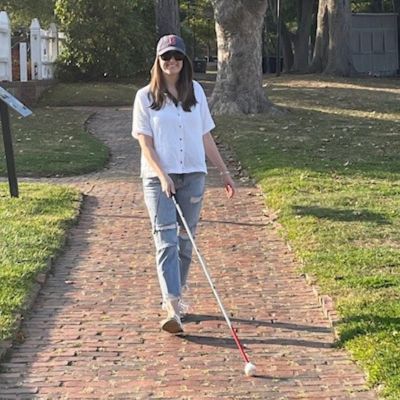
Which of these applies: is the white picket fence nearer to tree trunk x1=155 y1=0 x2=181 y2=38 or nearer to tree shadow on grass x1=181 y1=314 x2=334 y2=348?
tree trunk x1=155 y1=0 x2=181 y2=38

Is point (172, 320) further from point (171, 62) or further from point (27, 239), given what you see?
point (27, 239)

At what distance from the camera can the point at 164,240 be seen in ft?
18.6

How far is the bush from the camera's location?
26.5m

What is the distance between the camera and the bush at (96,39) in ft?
86.9

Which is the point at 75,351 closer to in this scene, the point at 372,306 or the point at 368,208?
the point at 372,306

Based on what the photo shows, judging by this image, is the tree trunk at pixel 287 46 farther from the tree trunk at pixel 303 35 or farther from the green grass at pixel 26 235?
the green grass at pixel 26 235

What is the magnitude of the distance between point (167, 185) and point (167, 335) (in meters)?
0.93

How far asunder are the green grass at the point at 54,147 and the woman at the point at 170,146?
6.48 metres

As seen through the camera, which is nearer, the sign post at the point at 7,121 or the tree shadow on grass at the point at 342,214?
the tree shadow on grass at the point at 342,214

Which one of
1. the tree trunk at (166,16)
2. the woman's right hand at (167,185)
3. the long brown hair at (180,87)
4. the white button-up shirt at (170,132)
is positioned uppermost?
the tree trunk at (166,16)

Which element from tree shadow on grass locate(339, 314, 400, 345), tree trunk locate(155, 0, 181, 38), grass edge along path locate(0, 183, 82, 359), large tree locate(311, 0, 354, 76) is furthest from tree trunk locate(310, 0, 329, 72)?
tree shadow on grass locate(339, 314, 400, 345)

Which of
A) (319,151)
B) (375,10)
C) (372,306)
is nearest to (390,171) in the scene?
(319,151)

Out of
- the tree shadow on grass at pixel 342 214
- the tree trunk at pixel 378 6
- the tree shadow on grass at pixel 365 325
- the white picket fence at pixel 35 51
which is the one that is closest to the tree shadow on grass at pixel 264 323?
the tree shadow on grass at pixel 365 325

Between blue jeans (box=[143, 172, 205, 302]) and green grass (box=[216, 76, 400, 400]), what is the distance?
108cm
